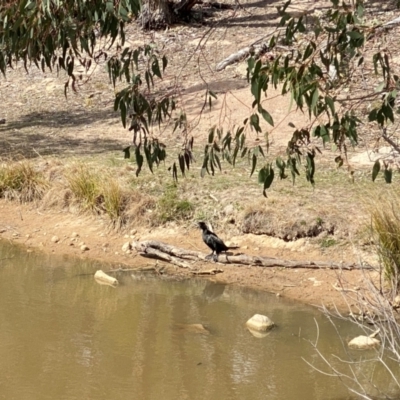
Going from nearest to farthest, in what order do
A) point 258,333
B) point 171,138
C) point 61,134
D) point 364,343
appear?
point 364,343 → point 258,333 → point 171,138 → point 61,134

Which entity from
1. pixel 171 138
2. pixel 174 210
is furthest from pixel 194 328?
pixel 171 138

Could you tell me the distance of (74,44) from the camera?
479 centimetres

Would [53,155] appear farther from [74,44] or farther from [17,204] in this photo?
[74,44]

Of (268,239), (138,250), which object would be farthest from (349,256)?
(138,250)

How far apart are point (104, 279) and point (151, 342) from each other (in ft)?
5.84

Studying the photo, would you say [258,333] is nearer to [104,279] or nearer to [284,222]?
[104,279]

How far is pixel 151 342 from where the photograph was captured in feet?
23.1

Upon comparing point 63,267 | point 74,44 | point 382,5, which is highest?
point 74,44

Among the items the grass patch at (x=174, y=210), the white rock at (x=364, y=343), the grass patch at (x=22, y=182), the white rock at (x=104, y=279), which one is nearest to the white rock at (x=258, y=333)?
the white rock at (x=364, y=343)

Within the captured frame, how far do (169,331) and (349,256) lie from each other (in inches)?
91.9

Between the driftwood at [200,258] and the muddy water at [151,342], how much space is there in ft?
1.31

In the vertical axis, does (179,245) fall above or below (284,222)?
below

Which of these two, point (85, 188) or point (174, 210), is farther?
point (85, 188)

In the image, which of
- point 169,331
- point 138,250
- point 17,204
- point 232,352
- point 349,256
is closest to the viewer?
point 232,352
